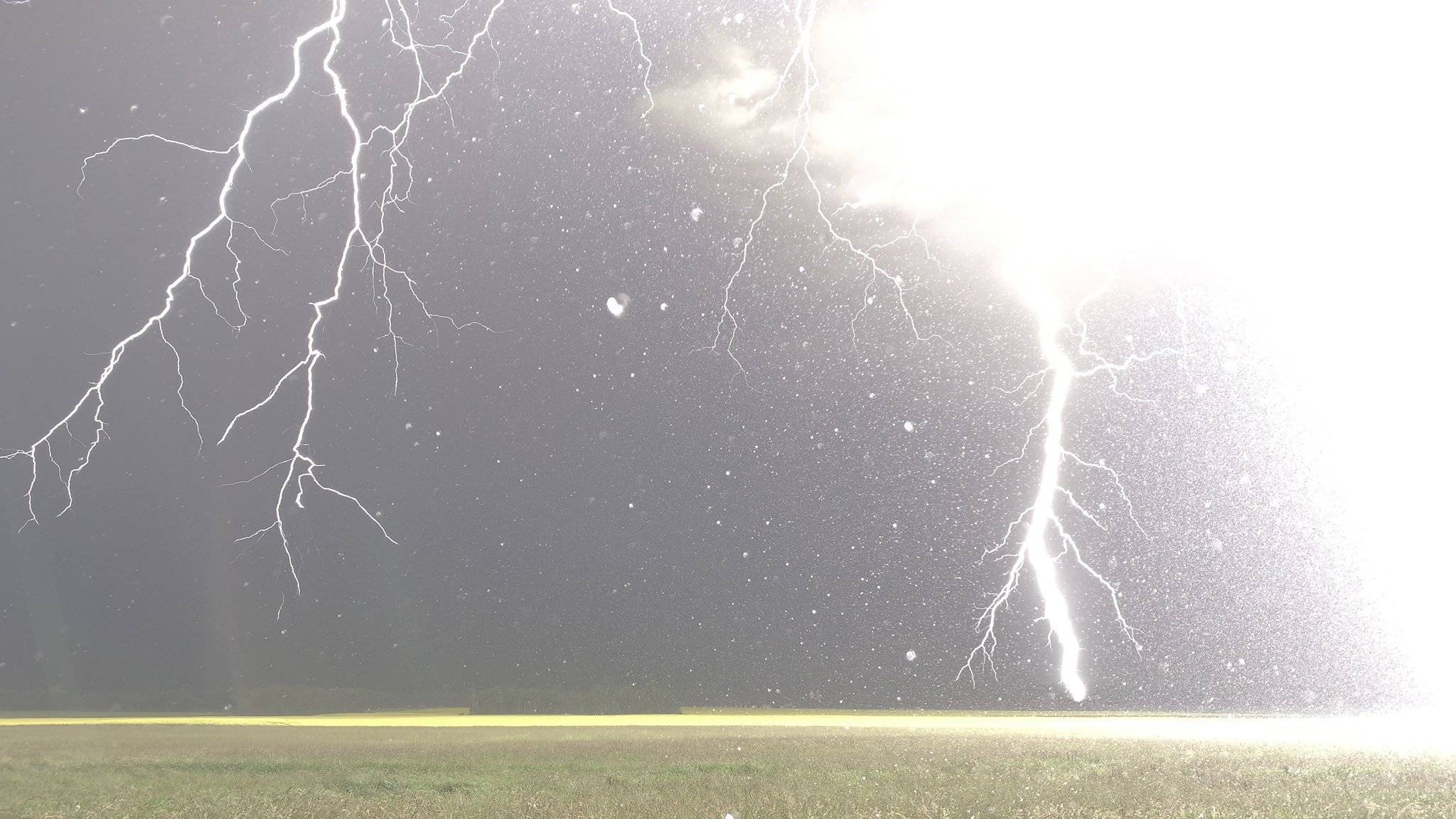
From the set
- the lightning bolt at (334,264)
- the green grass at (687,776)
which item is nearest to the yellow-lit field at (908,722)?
the green grass at (687,776)

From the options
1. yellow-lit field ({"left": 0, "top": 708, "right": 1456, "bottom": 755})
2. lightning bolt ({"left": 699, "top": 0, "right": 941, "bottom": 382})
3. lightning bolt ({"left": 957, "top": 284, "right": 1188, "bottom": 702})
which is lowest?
yellow-lit field ({"left": 0, "top": 708, "right": 1456, "bottom": 755})

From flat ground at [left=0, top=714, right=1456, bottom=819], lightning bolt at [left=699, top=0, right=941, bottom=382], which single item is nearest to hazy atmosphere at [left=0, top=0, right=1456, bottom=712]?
lightning bolt at [left=699, top=0, right=941, bottom=382]

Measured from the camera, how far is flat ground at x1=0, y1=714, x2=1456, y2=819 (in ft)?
13.1

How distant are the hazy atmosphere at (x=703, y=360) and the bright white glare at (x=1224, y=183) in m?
0.03

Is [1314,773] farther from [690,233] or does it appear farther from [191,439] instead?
[191,439]

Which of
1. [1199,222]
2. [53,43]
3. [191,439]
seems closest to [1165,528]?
[1199,222]

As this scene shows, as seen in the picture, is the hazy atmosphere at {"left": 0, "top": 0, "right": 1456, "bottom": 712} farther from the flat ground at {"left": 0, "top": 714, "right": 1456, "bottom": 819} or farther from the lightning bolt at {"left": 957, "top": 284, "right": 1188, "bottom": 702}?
the flat ground at {"left": 0, "top": 714, "right": 1456, "bottom": 819}

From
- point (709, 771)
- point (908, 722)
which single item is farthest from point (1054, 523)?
point (709, 771)

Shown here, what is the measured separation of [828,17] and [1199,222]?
2.76m

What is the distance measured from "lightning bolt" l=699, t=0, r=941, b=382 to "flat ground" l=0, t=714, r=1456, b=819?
7.77ft

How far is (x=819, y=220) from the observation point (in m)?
5.34

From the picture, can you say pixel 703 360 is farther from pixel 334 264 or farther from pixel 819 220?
pixel 334 264

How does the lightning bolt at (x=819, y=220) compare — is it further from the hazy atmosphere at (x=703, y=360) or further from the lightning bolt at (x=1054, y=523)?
the lightning bolt at (x=1054, y=523)

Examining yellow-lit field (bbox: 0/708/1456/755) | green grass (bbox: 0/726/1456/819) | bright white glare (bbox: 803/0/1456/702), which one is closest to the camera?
green grass (bbox: 0/726/1456/819)
